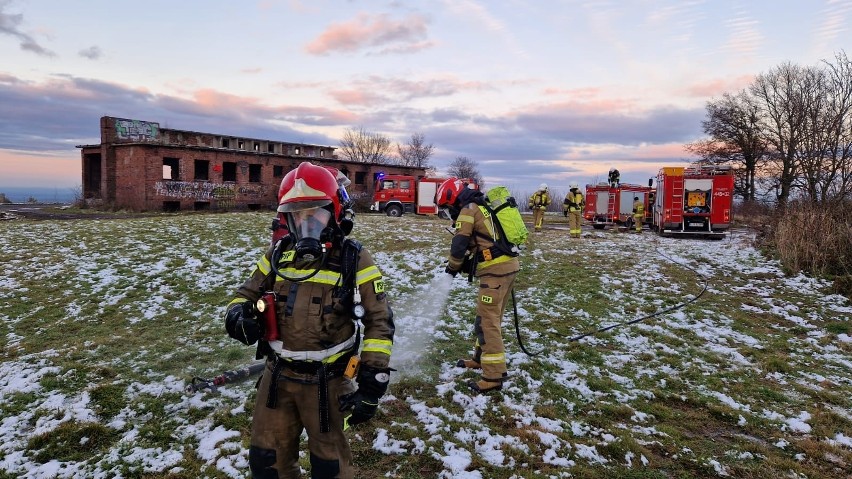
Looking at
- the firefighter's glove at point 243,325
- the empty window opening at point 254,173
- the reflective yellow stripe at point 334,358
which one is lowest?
the reflective yellow stripe at point 334,358

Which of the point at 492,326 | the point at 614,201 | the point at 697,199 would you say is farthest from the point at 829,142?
the point at 492,326

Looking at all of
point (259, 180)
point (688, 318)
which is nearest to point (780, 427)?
point (688, 318)

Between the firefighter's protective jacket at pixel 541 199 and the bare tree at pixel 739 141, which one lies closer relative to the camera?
the firefighter's protective jacket at pixel 541 199

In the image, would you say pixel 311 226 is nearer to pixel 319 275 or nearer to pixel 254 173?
pixel 319 275

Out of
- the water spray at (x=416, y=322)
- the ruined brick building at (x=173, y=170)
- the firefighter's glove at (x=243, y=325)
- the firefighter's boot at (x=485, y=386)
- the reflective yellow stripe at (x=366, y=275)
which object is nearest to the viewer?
the firefighter's glove at (x=243, y=325)

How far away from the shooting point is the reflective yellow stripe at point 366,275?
8.87 feet

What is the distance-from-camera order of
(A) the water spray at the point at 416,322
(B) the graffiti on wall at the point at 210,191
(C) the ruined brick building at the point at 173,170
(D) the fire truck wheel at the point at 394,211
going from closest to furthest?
(A) the water spray at the point at 416,322 → (D) the fire truck wheel at the point at 394,211 → (C) the ruined brick building at the point at 173,170 → (B) the graffiti on wall at the point at 210,191

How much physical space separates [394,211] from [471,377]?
22.9m

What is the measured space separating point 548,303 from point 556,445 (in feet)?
16.4

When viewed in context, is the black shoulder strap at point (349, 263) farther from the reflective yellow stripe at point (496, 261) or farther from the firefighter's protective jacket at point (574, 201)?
the firefighter's protective jacket at point (574, 201)

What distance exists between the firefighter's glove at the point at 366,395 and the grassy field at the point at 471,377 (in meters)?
1.31

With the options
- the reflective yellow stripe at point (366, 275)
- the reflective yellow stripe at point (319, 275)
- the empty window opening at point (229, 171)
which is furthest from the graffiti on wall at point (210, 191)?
the reflective yellow stripe at point (366, 275)

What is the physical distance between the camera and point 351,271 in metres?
2.68

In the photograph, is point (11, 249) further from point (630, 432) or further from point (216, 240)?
point (630, 432)
